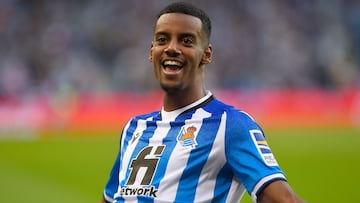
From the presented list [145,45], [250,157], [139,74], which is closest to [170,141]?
[250,157]

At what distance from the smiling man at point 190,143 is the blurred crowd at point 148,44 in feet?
54.0

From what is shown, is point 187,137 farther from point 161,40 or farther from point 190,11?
point 190,11

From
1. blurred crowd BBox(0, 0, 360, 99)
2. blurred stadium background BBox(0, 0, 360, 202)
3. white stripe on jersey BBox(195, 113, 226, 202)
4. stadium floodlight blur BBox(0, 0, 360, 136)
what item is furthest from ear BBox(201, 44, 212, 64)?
blurred crowd BBox(0, 0, 360, 99)

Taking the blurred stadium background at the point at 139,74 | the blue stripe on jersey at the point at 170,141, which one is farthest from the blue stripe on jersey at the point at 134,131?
the blurred stadium background at the point at 139,74

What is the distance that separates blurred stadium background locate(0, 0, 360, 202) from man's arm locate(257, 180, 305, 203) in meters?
10.4

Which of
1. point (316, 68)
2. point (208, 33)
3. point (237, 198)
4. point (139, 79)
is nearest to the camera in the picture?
point (237, 198)

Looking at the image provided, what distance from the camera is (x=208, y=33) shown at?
4172 millimetres

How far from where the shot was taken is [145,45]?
74.1 feet

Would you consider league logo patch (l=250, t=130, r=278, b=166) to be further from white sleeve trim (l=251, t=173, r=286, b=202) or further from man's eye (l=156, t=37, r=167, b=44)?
man's eye (l=156, t=37, r=167, b=44)

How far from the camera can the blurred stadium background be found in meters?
17.2

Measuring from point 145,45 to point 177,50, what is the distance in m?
18.7

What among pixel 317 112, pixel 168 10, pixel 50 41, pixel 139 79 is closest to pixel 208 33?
pixel 168 10

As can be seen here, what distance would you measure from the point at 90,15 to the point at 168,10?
19.8 m

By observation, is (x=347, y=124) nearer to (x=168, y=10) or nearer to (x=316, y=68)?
(x=316, y=68)
